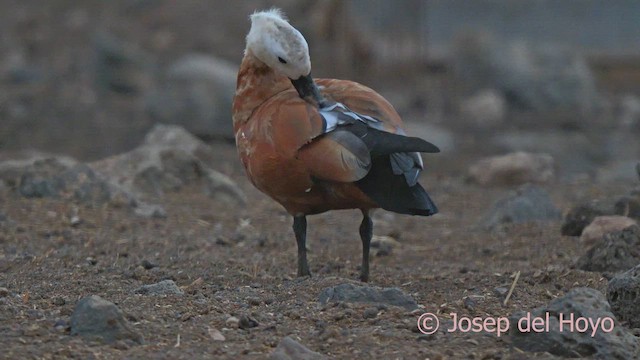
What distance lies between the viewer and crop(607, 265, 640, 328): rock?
5238 mm

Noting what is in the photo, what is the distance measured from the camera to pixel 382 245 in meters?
8.23

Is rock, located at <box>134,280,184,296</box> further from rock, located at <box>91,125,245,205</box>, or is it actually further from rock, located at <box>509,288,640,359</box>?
rock, located at <box>91,125,245,205</box>

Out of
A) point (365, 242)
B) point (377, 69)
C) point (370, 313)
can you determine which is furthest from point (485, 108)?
point (370, 313)

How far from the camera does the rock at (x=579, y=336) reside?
15.1 ft

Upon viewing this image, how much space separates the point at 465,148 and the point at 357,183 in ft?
29.0

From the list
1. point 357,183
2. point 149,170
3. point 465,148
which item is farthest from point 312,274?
point 465,148

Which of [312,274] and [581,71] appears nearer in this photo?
[312,274]

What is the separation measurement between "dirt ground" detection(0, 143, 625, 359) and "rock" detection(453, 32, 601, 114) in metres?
7.35

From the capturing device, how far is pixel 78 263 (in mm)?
6871

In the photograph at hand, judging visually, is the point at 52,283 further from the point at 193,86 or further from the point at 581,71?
the point at 581,71

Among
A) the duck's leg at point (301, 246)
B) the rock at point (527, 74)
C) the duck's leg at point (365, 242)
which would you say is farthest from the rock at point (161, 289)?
the rock at point (527, 74)

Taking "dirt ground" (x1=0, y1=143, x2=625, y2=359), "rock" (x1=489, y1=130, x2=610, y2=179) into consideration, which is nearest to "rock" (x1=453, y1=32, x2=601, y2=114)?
"rock" (x1=489, y1=130, x2=610, y2=179)

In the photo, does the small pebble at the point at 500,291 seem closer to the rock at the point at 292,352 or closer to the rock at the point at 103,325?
the rock at the point at 292,352

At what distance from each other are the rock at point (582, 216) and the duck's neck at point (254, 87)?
7.91 feet
